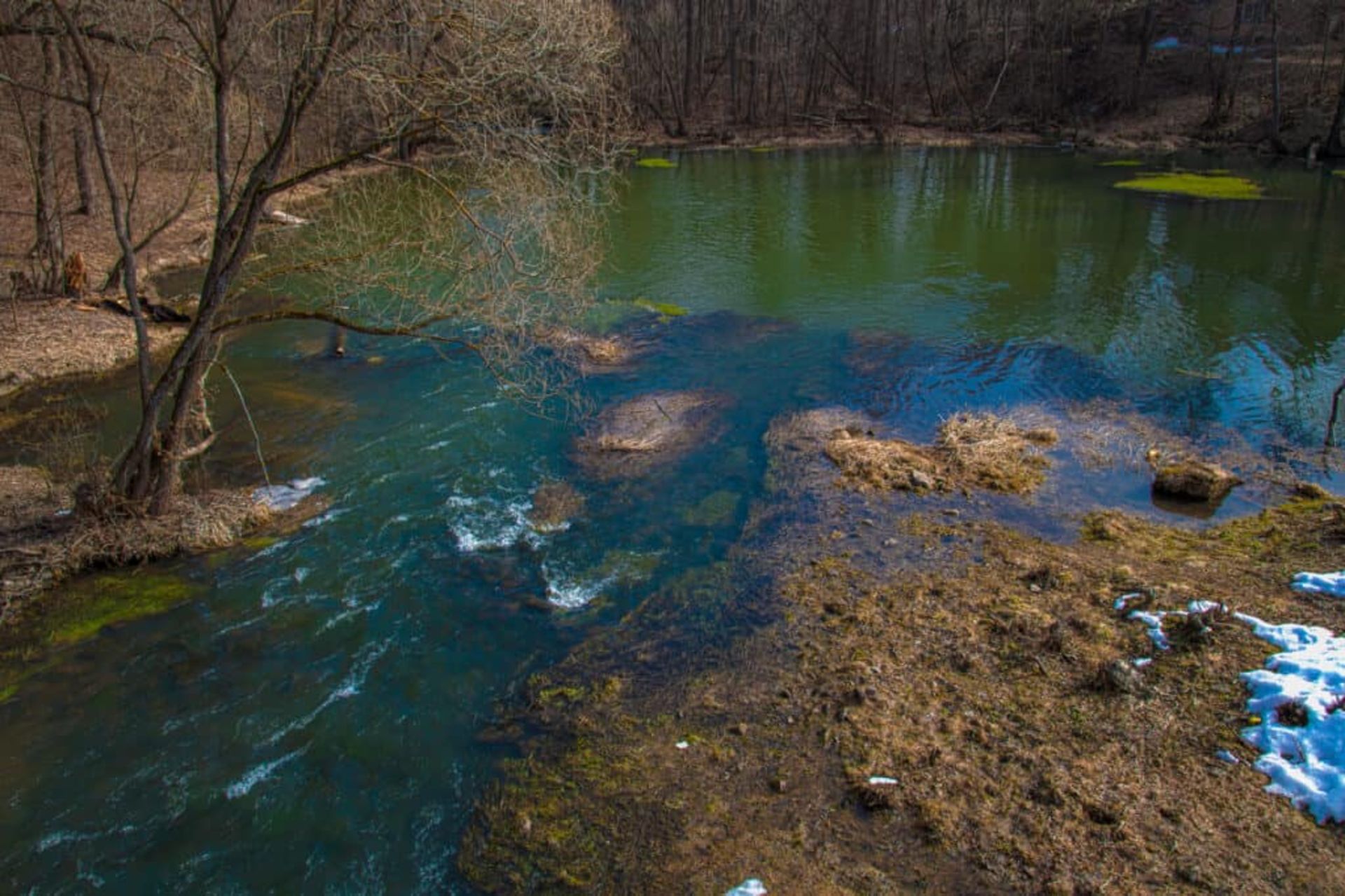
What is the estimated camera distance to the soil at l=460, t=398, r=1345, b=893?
5.21 meters

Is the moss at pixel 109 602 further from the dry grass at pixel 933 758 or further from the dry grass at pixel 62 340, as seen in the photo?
the dry grass at pixel 62 340

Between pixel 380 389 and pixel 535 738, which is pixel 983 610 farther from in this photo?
pixel 380 389

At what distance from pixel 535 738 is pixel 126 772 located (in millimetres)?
3118

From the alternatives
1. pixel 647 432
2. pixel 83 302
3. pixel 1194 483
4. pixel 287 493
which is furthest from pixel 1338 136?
pixel 83 302

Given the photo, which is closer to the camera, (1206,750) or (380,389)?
(1206,750)

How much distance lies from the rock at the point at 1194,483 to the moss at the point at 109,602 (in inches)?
441

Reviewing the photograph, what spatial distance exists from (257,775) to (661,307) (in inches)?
550

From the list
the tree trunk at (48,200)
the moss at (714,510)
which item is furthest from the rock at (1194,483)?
the tree trunk at (48,200)

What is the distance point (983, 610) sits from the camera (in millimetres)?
7824

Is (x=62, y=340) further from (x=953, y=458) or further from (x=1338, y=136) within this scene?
(x=1338, y=136)

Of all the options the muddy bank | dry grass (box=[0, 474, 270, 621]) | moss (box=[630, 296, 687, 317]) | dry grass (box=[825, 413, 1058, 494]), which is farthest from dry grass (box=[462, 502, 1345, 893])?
moss (box=[630, 296, 687, 317])

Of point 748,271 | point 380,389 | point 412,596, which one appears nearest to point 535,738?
point 412,596

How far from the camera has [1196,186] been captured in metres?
30.8

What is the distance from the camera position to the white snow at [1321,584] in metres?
7.61
